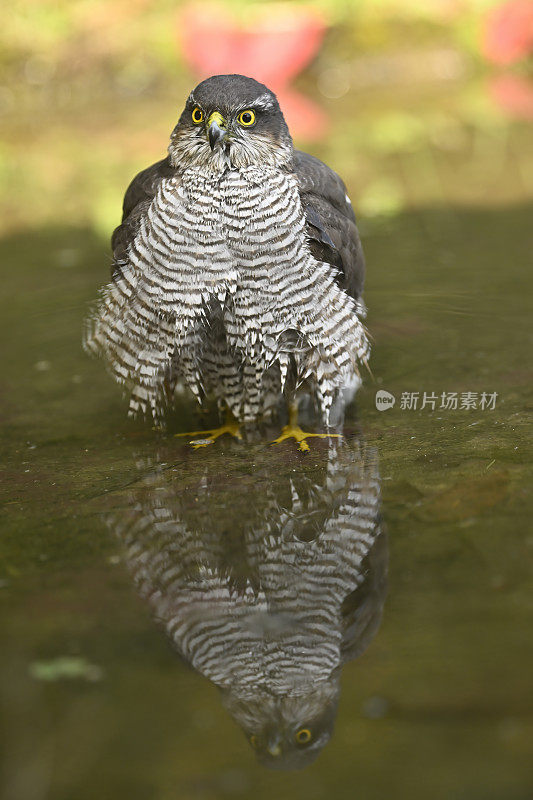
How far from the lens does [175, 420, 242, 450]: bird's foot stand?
13.0 feet

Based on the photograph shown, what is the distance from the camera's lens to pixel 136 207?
12.8 ft

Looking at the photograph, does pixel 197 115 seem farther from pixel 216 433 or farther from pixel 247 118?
pixel 216 433

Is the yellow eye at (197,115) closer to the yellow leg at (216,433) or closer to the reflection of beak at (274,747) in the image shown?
the yellow leg at (216,433)

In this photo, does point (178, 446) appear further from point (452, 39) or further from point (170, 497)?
point (452, 39)

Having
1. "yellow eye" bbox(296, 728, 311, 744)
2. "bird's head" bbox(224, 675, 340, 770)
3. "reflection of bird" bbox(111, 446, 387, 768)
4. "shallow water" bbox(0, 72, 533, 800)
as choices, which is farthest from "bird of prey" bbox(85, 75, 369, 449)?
"yellow eye" bbox(296, 728, 311, 744)

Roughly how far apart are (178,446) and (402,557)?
4.60ft

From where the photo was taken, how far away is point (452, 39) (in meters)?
12.9

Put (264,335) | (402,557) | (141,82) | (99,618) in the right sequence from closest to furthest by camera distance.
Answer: (99,618), (402,557), (264,335), (141,82)

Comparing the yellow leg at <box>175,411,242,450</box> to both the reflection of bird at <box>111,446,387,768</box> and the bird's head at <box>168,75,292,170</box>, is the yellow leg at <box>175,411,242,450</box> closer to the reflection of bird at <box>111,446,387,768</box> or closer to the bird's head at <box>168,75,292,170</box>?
the reflection of bird at <box>111,446,387,768</box>

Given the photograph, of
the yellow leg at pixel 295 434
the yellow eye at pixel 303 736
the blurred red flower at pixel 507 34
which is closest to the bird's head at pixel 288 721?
the yellow eye at pixel 303 736

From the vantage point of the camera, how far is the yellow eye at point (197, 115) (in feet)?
12.1

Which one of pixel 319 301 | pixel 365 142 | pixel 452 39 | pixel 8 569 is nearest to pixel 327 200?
pixel 319 301

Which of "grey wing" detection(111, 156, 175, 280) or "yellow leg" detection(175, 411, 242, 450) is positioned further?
"yellow leg" detection(175, 411, 242, 450)

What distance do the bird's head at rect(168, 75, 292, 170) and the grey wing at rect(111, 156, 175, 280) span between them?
0.13 metres
